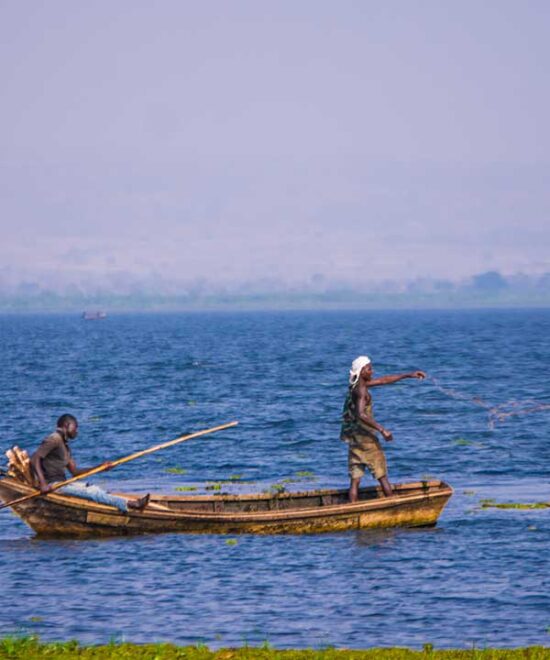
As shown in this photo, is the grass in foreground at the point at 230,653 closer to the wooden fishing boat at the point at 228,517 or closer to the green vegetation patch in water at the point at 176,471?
the wooden fishing boat at the point at 228,517

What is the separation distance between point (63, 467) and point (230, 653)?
10.8 m

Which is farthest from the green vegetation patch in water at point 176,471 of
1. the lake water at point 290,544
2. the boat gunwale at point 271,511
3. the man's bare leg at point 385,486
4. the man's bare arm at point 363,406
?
the man's bare arm at point 363,406

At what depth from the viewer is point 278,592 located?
21656mm

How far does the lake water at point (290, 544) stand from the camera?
19.4m

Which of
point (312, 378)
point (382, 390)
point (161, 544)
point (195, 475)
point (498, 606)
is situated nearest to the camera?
point (498, 606)

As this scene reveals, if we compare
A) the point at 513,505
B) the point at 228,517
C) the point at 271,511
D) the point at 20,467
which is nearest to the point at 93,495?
the point at 20,467

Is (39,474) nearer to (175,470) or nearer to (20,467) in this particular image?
(20,467)

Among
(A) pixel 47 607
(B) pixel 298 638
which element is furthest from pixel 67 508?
(B) pixel 298 638

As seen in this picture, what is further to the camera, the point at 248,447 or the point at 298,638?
the point at 248,447

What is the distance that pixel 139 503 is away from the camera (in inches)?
1064

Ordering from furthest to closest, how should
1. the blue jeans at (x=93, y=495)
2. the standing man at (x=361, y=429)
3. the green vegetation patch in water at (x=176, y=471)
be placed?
1. the green vegetation patch in water at (x=176, y=471)
2. the blue jeans at (x=93, y=495)
3. the standing man at (x=361, y=429)

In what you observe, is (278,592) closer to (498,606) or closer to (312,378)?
(498,606)

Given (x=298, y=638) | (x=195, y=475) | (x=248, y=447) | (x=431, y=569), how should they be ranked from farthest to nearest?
(x=248, y=447), (x=195, y=475), (x=431, y=569), (x=298, y=638)

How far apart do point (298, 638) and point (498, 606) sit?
377 centimetres
